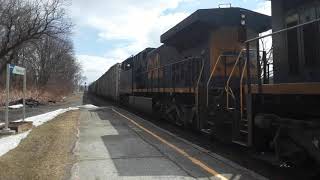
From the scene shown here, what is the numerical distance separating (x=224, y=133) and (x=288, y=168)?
2.45 meters

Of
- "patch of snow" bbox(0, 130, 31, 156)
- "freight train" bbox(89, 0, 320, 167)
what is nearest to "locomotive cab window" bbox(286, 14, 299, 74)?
"freight train" bbox(89, 0, 320, 167)

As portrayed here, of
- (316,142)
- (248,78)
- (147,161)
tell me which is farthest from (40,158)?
(316,142)

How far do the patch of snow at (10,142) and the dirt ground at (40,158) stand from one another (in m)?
0.18

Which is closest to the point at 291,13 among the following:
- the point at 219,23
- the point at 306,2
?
the point at 306,2

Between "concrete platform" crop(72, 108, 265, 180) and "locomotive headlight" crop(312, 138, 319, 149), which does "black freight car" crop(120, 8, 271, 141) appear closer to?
"concrete platform" crop(72, 108, 265, 180)

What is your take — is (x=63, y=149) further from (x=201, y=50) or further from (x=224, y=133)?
(x=201, y=50)

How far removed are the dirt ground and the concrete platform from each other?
0.31 metres

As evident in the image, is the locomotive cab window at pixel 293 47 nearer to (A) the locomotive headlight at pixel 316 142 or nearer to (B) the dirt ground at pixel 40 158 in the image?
(A) the locomotive headlight at pixel 316 142

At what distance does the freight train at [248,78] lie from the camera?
25.5 ft

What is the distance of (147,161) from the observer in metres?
9.92

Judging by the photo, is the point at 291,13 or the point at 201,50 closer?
the point at 291,13

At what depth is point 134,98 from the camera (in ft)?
88.3

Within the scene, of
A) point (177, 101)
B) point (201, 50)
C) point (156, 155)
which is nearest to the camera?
point (156, 155)

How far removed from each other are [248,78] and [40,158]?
476 centimetres
